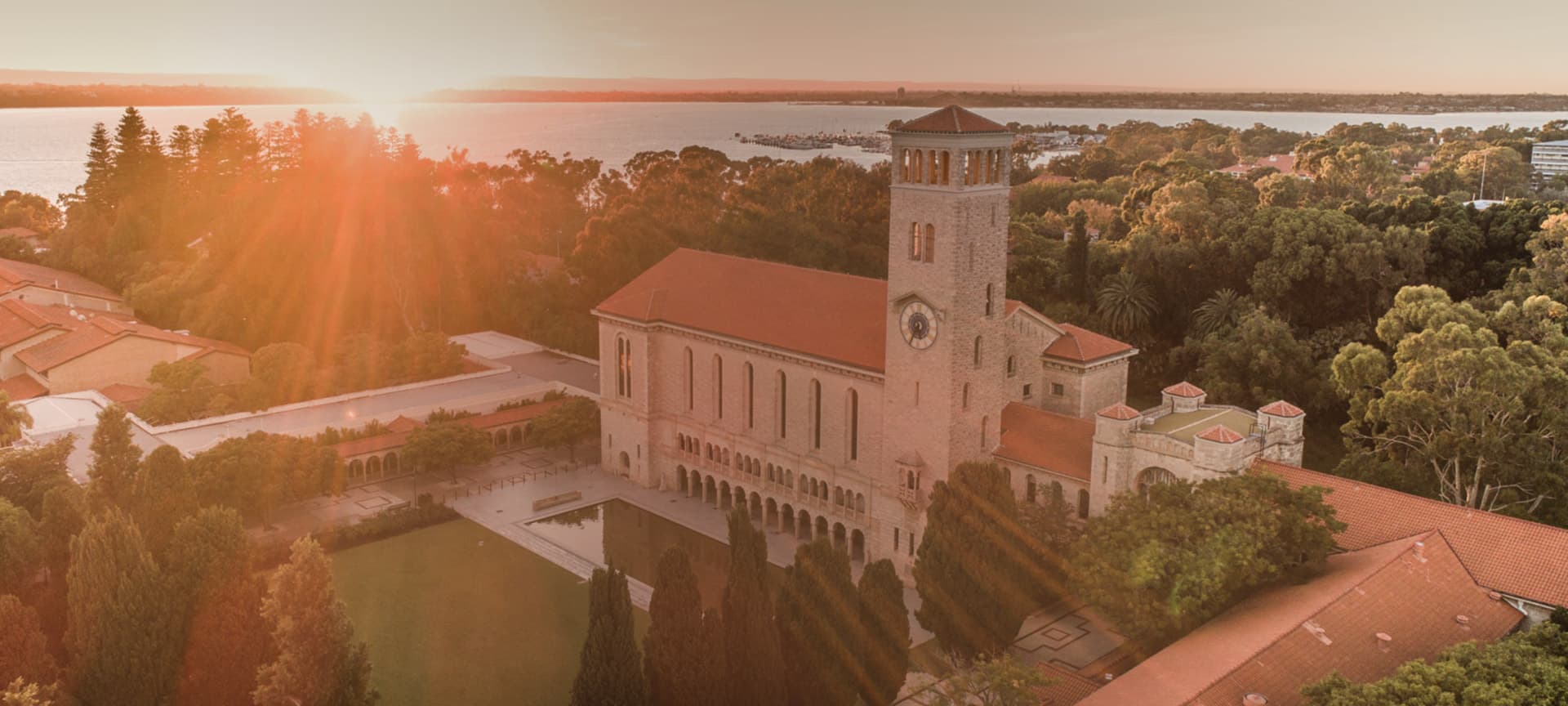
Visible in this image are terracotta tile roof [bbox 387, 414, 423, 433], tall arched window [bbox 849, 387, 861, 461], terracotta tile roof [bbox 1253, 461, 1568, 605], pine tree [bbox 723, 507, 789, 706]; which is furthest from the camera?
terracotta tile roof [bbox 387, 414, 423, 433]

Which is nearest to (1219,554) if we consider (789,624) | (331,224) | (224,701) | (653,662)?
(789,624)

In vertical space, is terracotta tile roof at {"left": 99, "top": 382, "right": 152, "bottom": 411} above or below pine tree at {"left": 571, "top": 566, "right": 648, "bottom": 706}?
below

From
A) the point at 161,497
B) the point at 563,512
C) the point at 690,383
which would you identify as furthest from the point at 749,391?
the point at 161,497

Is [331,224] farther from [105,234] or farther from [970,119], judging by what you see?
[970,119]

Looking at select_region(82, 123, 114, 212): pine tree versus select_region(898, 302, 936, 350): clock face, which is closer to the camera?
select_region(898, 302, 936, 350): clock face

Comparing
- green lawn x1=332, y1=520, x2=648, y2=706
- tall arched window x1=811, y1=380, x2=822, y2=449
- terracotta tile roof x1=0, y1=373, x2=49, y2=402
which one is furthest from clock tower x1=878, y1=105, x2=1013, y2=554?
terracotta tile roof x1=0, y1=373, x2=49, y2=402

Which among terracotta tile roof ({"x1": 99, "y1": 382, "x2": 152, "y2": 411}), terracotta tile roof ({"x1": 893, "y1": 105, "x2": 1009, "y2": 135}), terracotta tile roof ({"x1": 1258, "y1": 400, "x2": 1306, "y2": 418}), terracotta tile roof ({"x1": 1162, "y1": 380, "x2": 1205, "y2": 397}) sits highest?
terracotta tile roof ({"x1": 893, "y1": 105, "x2": 1009, "y2": 135})

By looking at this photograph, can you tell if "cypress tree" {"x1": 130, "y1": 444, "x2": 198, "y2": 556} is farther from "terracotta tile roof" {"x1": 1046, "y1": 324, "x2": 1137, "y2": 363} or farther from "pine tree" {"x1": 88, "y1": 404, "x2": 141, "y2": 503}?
"terracotta tile roof" {"x1": 1046, "y1": 324, "x2": 1137, "y2": 363}

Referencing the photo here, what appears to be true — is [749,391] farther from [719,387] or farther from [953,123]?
[953,123]

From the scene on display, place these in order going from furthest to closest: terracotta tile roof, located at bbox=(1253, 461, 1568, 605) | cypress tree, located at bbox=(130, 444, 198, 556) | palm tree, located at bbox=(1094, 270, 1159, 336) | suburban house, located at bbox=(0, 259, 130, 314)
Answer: suburban house, located at bbox=(0, 259, 130, 314) < palm tree, located at bbox=(1094, 270, 1159, 336) < cypress tree, located at bbox=(130, 444, 198, 556) < terracotta tile roof, located at bbox=(1253, 461, 1568, 605)
